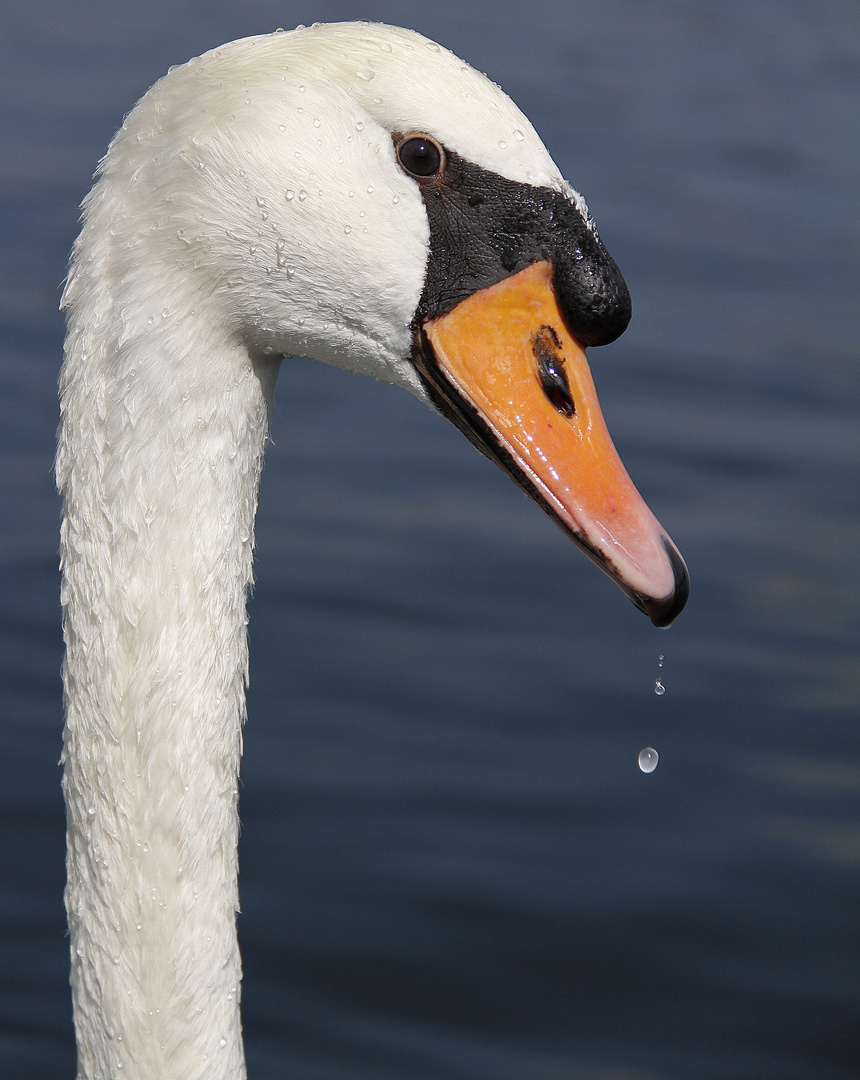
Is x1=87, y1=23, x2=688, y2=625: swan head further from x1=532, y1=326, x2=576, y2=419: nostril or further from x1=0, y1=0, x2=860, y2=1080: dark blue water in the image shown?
x1=0, y1=0, x2=860, y2=1080: dark blue water

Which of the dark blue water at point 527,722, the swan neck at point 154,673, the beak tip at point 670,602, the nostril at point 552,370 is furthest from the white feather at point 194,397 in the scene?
the dark blue water at point 527,722

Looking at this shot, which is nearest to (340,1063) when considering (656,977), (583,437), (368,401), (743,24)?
(656,977)

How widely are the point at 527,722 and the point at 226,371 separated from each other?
11.4 feet

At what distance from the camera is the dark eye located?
254 cm

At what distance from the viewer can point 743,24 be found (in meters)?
14.8

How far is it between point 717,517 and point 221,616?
187 inches

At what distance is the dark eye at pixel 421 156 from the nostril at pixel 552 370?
12.9 inches

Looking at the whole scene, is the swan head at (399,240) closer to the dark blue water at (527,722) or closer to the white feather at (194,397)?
the white feather at (194,397)

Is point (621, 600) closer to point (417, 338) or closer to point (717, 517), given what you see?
point (717, 517)

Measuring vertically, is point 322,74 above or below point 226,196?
above

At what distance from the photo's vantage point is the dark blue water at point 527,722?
482 centimetres

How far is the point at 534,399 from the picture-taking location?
2.67 meters

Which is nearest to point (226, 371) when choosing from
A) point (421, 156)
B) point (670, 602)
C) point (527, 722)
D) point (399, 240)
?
point (399, 240)

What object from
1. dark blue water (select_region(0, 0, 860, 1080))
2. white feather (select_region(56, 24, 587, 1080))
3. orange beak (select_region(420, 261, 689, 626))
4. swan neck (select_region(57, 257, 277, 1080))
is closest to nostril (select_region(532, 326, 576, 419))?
orange beak (select_region(420, 261, 689, 626))
